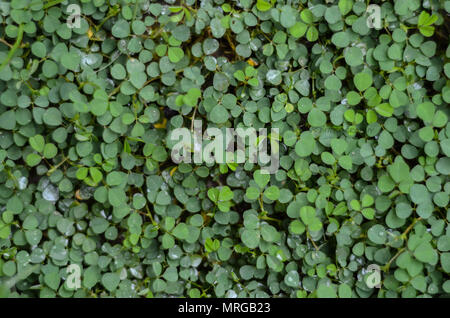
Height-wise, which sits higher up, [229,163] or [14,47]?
[14,47]

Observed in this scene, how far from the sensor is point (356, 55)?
125 cm

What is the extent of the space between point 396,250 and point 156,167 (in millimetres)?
798

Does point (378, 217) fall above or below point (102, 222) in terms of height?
above

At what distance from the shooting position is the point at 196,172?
1299mm

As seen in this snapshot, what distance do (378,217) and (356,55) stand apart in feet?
1.67

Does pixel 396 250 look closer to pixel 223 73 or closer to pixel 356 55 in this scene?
pixel 356 55

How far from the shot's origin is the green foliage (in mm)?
1249

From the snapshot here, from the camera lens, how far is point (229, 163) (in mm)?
1278

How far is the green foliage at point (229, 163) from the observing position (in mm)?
1249

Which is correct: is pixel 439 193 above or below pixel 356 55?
below
